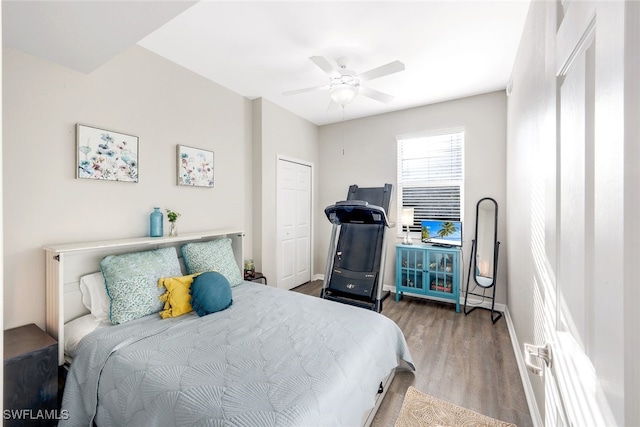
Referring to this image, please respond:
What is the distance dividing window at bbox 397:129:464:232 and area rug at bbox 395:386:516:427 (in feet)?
8.32

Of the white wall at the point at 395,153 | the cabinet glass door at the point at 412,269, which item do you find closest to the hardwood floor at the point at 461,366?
the cabinet glass door at the point at 412,269

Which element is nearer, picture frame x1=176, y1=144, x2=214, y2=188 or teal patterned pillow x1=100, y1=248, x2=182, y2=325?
teal patterned pillow x1=100, y1=248, x2=182, y2=325

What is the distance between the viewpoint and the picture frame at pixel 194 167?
291 centimetres

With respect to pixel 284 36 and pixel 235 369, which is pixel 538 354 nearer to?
pixel 235 369

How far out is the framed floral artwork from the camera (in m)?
2.20

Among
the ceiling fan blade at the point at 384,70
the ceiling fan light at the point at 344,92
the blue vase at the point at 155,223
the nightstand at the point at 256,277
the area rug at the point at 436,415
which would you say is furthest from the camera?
the nightstand at the point at 256,277

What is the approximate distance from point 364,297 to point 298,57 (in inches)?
109

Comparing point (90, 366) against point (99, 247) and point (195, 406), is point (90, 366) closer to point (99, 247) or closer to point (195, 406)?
point (99, 247)

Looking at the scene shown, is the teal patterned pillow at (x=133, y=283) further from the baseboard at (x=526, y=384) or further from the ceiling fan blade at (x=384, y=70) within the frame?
the baseboard at (x=526, y=384)

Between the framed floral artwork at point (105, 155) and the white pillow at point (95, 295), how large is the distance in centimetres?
83

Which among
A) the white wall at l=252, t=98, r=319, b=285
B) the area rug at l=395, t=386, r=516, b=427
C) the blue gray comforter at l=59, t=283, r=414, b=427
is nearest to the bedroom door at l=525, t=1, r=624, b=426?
the blue gray comforter at l=59, t=283, r=414, b=427

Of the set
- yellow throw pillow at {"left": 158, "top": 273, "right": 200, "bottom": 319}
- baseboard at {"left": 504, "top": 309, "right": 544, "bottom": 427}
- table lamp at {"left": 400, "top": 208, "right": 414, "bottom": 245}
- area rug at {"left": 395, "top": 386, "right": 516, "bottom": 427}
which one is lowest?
area rug at {"left": 395, "top": 386, "right": 516, "bottom": 427}

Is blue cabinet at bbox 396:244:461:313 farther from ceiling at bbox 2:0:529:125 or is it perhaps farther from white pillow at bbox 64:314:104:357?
white pillow at bbox 64:314:104:357

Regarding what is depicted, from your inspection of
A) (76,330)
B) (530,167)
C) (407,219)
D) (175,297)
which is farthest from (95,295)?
(407,219)
